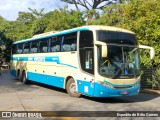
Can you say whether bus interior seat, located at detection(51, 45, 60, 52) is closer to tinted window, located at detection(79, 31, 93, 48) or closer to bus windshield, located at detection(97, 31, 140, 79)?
tinted window, located at detection(79, 31, 93, 48)

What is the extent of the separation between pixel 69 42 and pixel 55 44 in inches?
72.2

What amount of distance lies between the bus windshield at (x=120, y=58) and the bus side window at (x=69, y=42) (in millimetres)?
1815

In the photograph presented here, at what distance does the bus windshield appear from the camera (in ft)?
A: 41.4

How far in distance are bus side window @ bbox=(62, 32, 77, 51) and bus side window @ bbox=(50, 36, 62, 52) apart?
1.98 ft

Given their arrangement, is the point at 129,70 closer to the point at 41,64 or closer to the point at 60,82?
the point at 60,82

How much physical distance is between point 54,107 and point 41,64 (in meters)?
7.02

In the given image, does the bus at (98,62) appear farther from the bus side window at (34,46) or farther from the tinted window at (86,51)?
the bus side window at (34,46)

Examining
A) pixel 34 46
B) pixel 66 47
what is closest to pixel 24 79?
pixel 34 46

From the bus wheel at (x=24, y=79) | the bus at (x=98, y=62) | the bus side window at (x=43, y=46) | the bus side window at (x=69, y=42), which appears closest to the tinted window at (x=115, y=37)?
the bus at (x=98, y=62)

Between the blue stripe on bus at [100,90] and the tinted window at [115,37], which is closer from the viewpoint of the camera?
the blue stripe on bus at [100,90]

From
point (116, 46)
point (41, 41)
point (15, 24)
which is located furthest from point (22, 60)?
point (15, 24)

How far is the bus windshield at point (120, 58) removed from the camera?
12617 millimetres

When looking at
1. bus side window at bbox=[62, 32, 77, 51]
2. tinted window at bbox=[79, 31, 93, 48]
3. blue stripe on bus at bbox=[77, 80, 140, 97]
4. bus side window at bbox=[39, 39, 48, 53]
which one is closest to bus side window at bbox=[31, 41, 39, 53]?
bus side window at bbox=[39, 39, 48, 53]

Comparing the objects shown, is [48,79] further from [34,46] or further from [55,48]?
[34,46]
